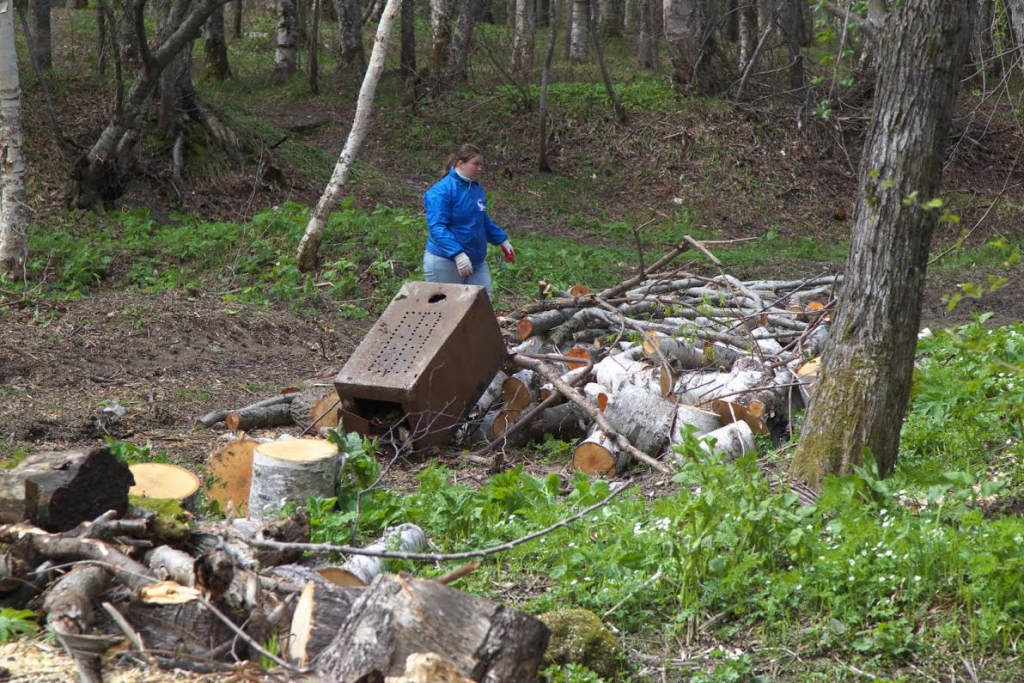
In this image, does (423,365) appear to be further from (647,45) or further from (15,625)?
(647,45)

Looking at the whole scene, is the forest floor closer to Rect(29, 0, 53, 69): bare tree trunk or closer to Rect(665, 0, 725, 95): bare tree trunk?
Rect(29, 0, 53, 69): bare tree trunk

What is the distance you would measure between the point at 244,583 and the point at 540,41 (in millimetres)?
25533

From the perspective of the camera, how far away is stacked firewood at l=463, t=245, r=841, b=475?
6.79 metres

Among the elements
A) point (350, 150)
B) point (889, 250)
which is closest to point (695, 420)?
point (889, 250)

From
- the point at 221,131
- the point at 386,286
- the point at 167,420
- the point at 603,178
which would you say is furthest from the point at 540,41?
the point at 167,420

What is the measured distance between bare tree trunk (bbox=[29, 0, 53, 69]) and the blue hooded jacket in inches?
491

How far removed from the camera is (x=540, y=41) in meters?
27.5

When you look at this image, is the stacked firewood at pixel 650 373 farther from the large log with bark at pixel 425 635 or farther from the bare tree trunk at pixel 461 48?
the bare tree trunk at pixel 461 48

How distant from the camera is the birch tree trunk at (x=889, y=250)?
4652 mm

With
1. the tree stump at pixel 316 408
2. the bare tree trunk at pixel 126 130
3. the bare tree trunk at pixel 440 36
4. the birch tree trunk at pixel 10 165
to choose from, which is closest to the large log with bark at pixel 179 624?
the tree stump at pixel 316 408

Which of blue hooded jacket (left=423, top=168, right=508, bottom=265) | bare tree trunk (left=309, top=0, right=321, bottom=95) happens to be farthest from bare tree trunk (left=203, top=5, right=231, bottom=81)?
blue hooded jacket (left=423, top=168, right=508, bottom=265)

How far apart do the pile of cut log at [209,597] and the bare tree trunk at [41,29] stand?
1596 centimetres

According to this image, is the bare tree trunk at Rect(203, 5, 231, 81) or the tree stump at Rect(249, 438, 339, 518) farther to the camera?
the bare tree trunk at Rect(203, 5, 231, 81)

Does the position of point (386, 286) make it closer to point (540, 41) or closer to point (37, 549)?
point (37, 549)
